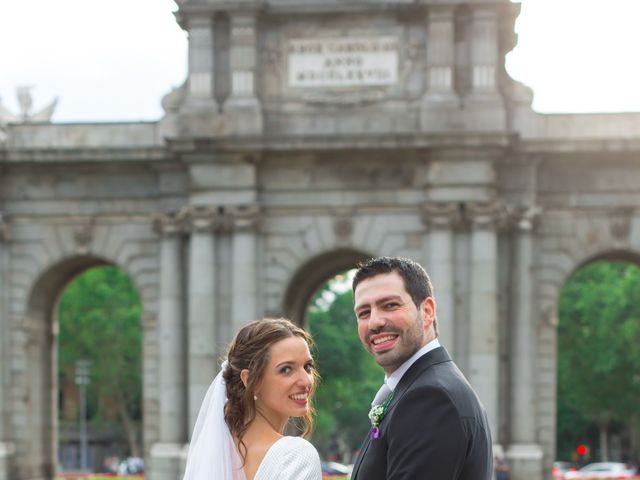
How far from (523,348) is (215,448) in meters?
28.8

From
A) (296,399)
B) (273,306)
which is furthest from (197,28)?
(296,399)

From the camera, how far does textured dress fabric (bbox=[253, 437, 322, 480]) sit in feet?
23.1

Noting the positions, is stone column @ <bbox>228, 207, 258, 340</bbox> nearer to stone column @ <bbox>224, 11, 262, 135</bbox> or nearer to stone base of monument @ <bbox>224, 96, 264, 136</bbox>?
stone base of monument @ <bbox>224, 96, 264, 136</bbox>

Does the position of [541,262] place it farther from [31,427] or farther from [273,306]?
[31,427]

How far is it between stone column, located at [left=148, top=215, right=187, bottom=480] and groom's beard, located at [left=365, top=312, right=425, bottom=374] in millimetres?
29064

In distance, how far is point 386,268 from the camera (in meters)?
7.05

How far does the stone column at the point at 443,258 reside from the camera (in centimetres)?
3441

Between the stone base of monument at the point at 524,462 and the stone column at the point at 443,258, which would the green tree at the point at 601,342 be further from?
the stone column at the point at 443,258

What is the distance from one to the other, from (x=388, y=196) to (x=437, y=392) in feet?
94.3

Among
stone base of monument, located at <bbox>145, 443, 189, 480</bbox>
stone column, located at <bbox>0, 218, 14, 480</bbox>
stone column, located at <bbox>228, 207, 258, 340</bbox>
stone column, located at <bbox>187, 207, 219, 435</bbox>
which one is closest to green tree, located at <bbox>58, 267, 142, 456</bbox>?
stone column, located at <bbox>0, 218, 14, 480</bbox>

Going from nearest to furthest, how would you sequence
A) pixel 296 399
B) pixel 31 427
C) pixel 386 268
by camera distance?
pixel 386 268, pixel 296 399, pixel 31 427

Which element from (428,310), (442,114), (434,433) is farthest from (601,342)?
(434,433)

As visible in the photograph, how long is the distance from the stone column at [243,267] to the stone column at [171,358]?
1605mm

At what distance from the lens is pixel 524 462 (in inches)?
1367
